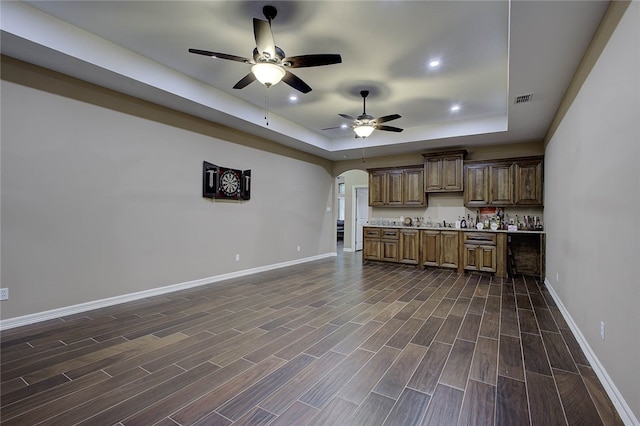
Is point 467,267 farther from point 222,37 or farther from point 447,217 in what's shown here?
point 222,37

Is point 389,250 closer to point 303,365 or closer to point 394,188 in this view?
point 394,188

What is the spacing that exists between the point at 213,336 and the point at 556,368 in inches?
117

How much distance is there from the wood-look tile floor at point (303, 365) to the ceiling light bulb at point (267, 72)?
2.54 m

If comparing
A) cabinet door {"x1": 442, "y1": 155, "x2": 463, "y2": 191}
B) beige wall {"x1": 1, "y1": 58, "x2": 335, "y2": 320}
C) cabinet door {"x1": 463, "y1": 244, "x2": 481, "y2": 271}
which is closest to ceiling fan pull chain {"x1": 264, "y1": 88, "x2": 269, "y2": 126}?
beige wall {"x1": 1, "y1": 58, "x2": 335, "y2": 320}

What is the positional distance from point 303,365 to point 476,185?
5603 mm

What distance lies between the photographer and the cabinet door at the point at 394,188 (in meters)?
7.32

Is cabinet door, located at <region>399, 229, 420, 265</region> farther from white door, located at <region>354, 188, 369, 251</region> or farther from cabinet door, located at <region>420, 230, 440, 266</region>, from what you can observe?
white door, located at <region>354, 188, 369, 251</region>

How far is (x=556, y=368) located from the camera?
237 centimetres

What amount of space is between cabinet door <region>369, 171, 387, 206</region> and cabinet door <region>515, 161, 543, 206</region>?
277cm

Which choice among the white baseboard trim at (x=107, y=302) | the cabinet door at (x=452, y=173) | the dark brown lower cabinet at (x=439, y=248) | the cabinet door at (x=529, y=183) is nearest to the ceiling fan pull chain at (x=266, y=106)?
the white baseboard trim at (x=107, y=302)

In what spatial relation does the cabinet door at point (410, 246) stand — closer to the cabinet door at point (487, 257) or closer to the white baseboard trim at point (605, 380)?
the cabinet door at point (487, 257)

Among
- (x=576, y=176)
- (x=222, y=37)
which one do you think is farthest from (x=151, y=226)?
(x=576, y=176)

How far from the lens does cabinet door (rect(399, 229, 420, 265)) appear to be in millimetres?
6691

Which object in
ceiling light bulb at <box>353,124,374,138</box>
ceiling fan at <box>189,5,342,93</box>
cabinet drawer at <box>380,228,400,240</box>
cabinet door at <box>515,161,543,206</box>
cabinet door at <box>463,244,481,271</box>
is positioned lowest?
cabinet door at <box>463,244,481,271</box>
